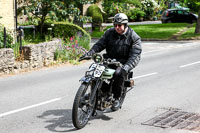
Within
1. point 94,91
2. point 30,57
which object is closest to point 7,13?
point 30,57

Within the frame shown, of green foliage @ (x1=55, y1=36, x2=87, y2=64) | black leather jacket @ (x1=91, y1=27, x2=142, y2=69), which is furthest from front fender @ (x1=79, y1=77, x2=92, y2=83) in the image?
green foliage @ (x1=55, y1=36, x2=87, y2=64)

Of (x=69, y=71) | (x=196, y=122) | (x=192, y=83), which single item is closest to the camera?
(x=196, y=122)

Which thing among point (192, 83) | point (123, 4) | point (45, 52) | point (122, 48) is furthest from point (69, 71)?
point (123, 4)

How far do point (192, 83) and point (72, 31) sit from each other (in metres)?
8.25

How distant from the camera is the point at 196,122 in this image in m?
7.49

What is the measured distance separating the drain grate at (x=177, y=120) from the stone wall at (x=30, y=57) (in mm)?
6747

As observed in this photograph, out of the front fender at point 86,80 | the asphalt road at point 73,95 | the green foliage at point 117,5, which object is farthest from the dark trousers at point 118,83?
the green foliage at point 117,5

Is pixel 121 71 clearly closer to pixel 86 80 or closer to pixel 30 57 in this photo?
pixel 86 80

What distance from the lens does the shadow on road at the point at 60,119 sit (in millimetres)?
7043

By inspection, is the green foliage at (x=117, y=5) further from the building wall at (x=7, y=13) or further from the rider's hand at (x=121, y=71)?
the rider's hand at (x=121, y=71)

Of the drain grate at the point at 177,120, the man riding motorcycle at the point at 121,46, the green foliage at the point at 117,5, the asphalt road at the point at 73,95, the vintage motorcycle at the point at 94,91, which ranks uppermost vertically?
the green foliage at the point at 117,5

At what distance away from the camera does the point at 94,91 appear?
710 centimetres

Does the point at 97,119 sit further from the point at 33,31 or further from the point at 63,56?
the point at 33,31

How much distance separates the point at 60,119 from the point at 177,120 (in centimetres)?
211
